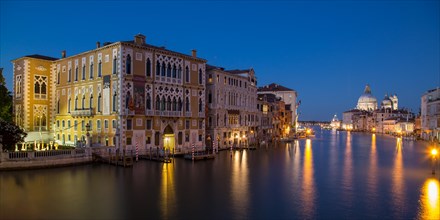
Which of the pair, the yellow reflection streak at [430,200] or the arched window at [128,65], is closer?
the yellow reflection streak at [430,200]

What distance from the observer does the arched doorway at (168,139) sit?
3539 cm

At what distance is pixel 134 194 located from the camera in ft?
58.1

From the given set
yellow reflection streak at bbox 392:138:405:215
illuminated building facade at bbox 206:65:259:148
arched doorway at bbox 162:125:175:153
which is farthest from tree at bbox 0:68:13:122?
yellow reflection streak at bbox 392:138:405:215

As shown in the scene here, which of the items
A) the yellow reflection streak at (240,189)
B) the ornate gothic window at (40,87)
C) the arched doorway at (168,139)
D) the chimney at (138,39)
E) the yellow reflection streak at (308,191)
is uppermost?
the chimney at (138,39)

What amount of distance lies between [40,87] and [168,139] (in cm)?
1629

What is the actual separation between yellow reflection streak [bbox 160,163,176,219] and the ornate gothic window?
2154 cm

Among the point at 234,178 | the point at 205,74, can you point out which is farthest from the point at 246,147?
the point at 234,178

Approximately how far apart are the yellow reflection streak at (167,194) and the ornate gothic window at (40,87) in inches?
848

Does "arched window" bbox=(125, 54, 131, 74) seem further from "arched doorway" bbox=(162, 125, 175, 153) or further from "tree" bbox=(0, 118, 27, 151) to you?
"tree" bbox=(0, 118, 27, 151)

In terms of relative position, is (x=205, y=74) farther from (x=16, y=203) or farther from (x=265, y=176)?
(x=16, y=203)

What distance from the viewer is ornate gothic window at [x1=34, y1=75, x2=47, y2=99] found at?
38.2m

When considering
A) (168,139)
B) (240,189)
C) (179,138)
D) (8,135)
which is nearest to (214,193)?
(240,189)

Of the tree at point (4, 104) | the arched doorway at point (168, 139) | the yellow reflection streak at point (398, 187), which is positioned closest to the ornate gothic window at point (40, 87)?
the tree at point (4, 104)

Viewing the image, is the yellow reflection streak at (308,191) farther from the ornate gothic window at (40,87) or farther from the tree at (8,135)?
the ornate gothic window at (40,87)
